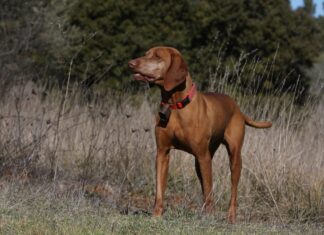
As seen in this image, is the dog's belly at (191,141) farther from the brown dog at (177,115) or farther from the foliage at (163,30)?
the foliage at (163,30)

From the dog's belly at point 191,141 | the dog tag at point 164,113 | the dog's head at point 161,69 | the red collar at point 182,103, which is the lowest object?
the dog's belly at point 191,141

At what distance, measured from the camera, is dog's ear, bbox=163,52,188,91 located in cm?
680

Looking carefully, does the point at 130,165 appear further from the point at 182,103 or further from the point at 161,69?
the point at 161,69

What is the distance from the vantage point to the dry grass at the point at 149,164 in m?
8.37

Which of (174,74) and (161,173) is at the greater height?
(174,74)

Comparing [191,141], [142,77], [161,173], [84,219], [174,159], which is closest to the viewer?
[84,219]

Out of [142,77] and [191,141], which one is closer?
[142,77]

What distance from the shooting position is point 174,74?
6801 millimetres

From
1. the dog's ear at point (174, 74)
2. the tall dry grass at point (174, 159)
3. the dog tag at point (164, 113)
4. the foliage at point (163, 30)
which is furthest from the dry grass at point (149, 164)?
the foliage at point (163, 30)

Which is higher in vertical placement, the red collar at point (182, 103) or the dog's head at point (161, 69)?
the dog's head at point (161, 69)

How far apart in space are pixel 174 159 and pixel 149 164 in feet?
1.27

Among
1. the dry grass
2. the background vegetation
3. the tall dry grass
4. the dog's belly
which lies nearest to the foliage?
the background vegetation

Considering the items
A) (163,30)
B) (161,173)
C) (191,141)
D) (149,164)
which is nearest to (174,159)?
(149,164)

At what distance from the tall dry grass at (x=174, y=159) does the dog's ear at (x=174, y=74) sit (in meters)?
1.39
